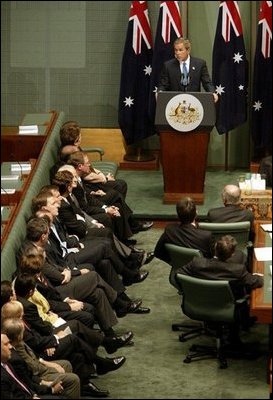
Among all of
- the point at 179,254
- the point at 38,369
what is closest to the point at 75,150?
the point at 179,254

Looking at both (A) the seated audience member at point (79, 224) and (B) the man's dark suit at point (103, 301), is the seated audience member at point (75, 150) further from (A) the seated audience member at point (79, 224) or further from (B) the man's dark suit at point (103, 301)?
(B) the man's dark suit at point (103, 301)

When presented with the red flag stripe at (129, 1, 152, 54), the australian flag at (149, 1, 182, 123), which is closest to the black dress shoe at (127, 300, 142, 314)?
the australian flag at (149, 1, 182, 123)

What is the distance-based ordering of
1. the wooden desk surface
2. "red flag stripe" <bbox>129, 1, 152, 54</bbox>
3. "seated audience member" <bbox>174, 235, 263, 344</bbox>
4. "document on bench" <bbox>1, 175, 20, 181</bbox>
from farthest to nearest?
1. "red flag stripe" <bbox>129, 1, 152, 54</bbox>
2. "document on bench" <bbox>1, 175, 20, 181</bbox>
3. "seated audience member" <bbox>174, 235, 263, 344</bbox>
4. the wooden desk surface

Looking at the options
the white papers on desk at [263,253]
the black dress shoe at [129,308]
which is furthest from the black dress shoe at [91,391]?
the white papers on desk at [263,253]

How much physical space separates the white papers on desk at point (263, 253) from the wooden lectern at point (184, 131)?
1.85m

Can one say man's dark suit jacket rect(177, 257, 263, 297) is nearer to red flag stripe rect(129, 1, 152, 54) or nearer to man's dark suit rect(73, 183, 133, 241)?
man's dark suit rect(73, 183, 133, 241)

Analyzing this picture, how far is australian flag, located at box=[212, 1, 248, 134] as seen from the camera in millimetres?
11562

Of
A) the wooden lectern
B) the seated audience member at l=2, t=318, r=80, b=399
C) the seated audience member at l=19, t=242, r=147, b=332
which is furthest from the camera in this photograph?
the wooden lectern

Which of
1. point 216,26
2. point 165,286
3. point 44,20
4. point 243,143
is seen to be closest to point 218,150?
point 243,143

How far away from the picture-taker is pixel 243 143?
1213 centimetres

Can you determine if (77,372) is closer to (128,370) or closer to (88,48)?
(128,370)

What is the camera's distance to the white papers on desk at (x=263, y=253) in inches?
327

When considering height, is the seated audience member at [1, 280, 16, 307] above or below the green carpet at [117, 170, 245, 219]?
above

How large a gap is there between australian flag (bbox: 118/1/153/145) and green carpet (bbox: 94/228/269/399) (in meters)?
3.19
